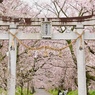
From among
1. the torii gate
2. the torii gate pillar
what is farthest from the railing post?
the torii gate pillar

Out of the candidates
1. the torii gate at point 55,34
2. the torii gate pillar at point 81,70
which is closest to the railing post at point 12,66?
the torii gate at point 55,34

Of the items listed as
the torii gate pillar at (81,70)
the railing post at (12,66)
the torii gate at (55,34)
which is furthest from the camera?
the torii gate at (55,34)

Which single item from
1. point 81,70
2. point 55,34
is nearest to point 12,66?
point 55,34

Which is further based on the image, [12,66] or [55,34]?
[55,34]

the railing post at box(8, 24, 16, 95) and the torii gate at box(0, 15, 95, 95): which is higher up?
the torii gate at box(0, 15, 95, 95)

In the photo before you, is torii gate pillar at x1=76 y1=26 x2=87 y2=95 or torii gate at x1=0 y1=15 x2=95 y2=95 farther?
torii gate at x1=0 y1=15 x2=95 y2=95

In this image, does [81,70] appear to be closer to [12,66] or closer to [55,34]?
[55,34]

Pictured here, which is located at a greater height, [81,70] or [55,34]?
[55,34]

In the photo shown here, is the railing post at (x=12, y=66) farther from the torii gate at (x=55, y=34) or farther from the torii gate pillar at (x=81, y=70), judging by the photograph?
the torii gate pillar at (x=81, y=70)

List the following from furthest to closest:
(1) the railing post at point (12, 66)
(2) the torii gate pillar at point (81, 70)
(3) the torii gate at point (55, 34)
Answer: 1. (3) the torii gate at point (55, 34)
2. (2) the torii gate pillar at point (81, 70)
3. (1) the railing post at point (12, 66)

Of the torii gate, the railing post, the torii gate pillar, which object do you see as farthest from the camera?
the torii gate

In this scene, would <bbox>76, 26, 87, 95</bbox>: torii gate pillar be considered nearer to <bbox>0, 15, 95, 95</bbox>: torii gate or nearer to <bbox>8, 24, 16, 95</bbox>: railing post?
<bbox>0, 15, 95, 95</bbox>: torii gate

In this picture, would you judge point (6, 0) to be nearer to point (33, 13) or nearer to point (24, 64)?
point (33, 13)

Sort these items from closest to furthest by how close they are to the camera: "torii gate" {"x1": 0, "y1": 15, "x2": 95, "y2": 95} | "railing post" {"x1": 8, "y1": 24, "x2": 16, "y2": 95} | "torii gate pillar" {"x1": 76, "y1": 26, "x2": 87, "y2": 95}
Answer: "railing post" {"x1": 8, "y1": 24, "x2": 16, "y2": 95} < "torii gate pillar" {"x1": 76, "y1": 26, "x2": 87, "y2": 95} < "torii gate" {"x1": 0, "y1": 15, "x2": 95, "y2": 95}
